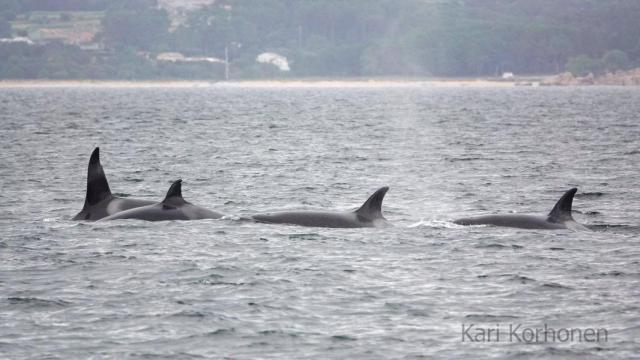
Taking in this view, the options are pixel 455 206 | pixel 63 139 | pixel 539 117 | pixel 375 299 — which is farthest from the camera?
pixel 539 117

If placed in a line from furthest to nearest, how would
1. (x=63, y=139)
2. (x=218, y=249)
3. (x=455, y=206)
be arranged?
1. (x=63, y=139)
2. (x=455, y=206)
3. (x=218, y=249)

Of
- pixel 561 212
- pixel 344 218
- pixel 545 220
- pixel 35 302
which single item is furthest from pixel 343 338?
pixel 561 212

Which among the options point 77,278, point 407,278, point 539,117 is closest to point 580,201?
point 407,278

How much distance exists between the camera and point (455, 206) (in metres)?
35.8

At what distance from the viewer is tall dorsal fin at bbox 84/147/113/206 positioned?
30.2 m

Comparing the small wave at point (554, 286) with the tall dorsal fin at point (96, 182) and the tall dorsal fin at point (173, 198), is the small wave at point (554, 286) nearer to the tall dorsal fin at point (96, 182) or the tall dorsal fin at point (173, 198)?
the tall dorsal fin at point (173, 198)

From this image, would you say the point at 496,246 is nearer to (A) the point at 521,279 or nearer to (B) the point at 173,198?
(A) the point at 521,279

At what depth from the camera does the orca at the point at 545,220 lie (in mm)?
29375

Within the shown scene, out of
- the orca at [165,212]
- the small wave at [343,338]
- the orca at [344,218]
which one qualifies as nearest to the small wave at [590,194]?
the orca at [344,218]

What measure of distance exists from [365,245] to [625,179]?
20.1 metres

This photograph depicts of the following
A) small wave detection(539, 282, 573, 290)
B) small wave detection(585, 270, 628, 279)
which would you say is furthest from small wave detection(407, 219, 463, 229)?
small wave detection(539, 282, 573, 290)

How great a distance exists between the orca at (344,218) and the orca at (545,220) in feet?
7.67

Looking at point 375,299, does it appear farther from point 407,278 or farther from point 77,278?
point 77,278

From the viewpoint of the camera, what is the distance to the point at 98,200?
30875 mm
